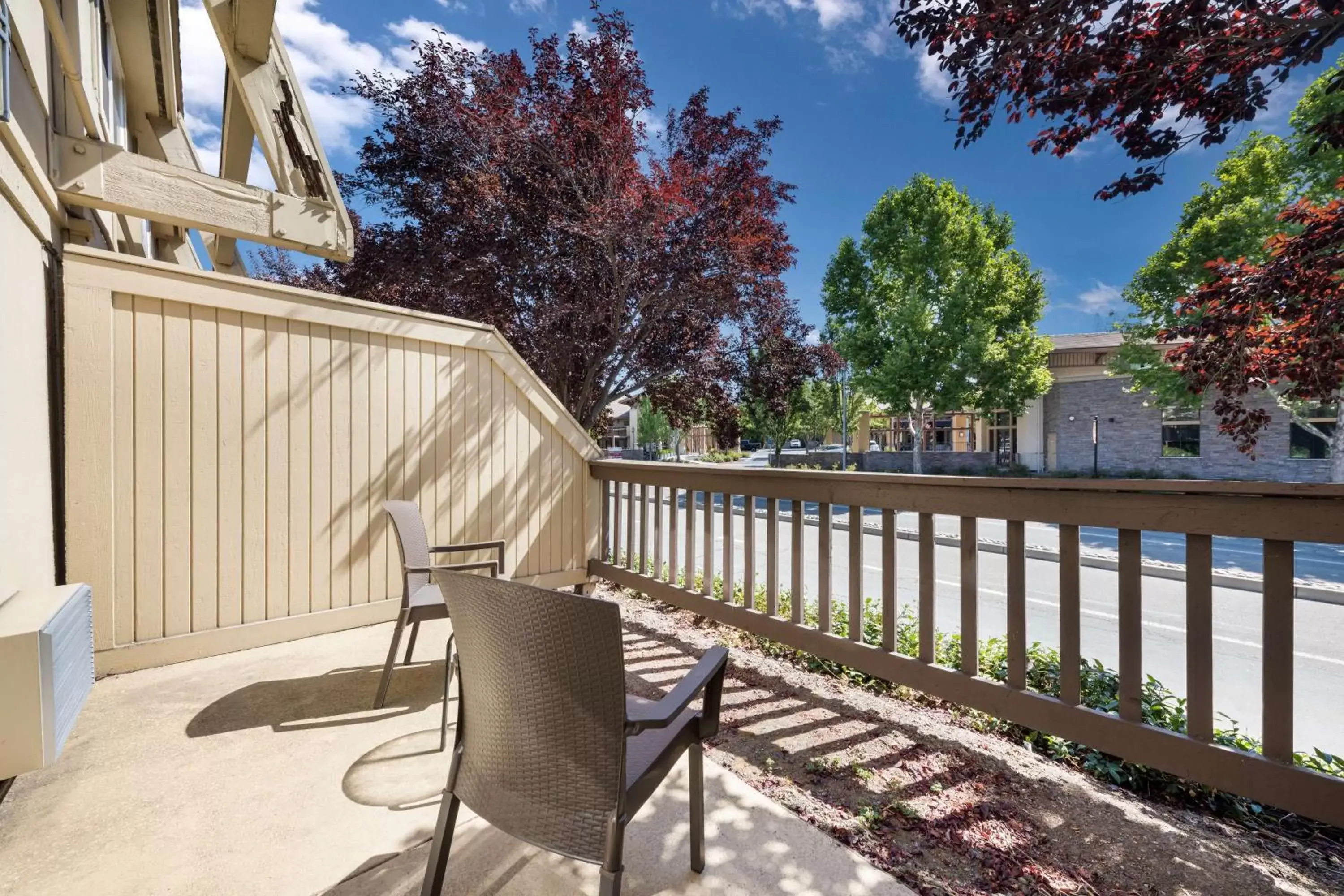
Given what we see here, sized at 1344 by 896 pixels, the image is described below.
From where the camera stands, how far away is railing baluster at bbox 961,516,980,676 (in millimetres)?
2105

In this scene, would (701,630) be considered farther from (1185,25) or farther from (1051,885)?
(1185,25)

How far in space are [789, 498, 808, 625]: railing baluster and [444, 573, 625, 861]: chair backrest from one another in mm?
1838

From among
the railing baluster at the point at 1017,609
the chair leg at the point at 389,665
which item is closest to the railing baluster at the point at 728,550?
the railing baluster at the point at 1017,609

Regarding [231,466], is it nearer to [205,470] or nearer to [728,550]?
[205,470]

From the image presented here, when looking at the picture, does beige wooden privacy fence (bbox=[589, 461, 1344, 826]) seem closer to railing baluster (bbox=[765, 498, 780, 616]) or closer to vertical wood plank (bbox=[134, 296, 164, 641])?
railing baluster (bbox=[765, 498, 780, 616])

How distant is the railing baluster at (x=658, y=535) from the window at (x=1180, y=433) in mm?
17941

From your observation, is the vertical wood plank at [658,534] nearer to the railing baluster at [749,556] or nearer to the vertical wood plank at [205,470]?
the railing baluster at [749,556]

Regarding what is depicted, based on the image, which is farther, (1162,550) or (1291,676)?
(1162,550)

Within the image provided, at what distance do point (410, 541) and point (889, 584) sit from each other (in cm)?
222

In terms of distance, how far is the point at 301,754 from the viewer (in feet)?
6.38

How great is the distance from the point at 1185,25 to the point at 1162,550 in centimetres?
905

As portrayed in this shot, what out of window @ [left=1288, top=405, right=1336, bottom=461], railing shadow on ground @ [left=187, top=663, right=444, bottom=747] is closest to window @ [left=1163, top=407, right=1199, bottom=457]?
window @ [left=1288, top=405, right=1336, bottom=461]

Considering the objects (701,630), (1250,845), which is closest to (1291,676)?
(1250,845)

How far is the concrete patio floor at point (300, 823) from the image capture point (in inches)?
53.7
